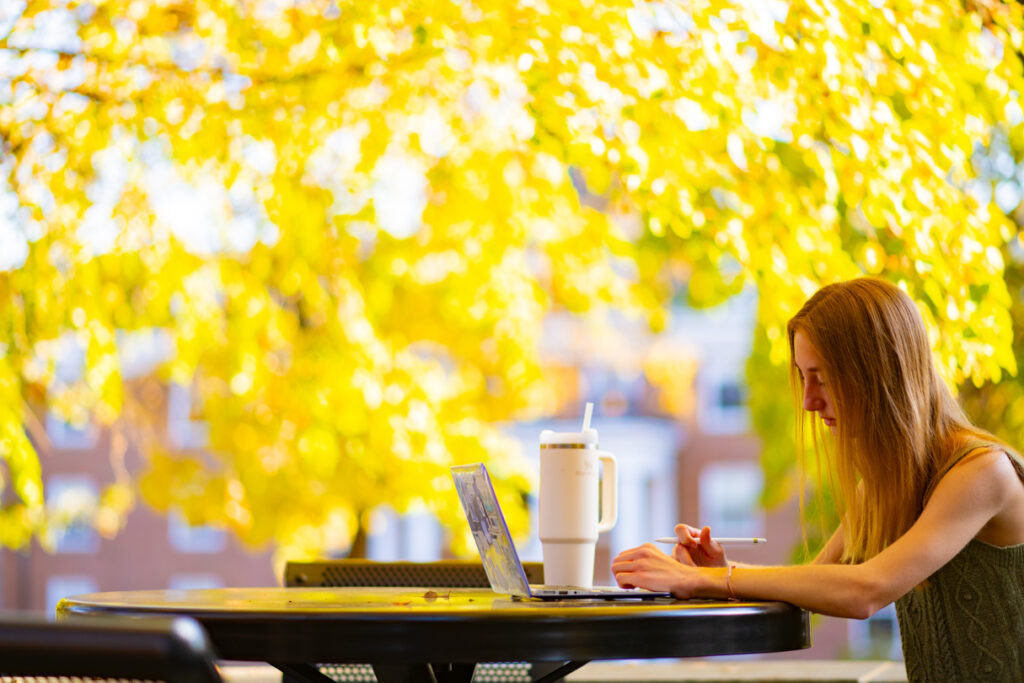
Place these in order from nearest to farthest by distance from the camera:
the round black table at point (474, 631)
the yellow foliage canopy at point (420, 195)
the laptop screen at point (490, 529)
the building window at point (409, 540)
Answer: the round black table at point (474, 631)
the laptop screen at point (490, 529)
the yellow foliage canopy at point (420, 195)
the building window at point (409, 540)

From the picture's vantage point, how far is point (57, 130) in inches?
188

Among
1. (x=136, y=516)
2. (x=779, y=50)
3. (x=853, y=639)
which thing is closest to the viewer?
(x=779, y=50)

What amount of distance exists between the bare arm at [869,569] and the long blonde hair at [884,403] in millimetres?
135

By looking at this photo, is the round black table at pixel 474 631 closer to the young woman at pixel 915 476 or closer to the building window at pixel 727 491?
the young woman at pixel 915 476

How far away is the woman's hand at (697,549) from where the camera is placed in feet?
7.12

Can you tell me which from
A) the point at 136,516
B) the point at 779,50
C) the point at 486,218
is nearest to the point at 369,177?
the point at 486,218

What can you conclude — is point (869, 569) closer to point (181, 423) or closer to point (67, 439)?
point (181, 423)

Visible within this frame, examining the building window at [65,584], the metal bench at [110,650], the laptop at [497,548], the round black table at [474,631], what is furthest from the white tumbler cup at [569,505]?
the building window at [65,584]

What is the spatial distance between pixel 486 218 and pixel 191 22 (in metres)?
2.49

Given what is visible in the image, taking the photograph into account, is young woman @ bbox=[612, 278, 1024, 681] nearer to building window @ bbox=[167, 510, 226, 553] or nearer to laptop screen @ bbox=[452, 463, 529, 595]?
laptop screen @ bbox=[452, 463, 529, 595]

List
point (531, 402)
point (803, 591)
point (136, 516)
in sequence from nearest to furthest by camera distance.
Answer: point (803, 591)
point (531, 402)
point (136, 516)

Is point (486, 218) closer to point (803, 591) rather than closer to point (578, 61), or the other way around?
point (578, 61)

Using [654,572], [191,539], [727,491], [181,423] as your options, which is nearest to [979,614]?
[654,572]

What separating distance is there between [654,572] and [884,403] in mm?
580
